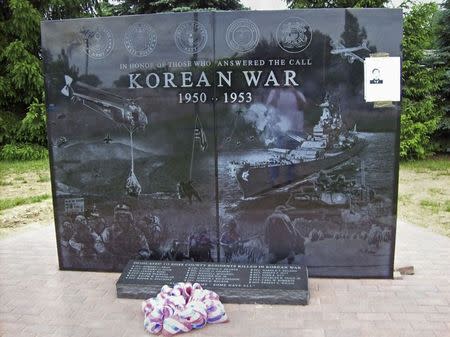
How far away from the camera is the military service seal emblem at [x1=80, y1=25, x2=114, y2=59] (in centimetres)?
380

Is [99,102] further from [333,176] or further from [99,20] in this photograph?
[333,176]

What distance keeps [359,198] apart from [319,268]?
2.15 ft

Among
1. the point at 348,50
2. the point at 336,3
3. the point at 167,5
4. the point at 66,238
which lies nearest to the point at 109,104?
the point at 66,238

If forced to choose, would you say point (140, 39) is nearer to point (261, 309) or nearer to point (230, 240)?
point (230, 240)

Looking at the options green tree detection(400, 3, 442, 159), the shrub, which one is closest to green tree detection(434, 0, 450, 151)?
green tree detection(400, 3, 442, 159)

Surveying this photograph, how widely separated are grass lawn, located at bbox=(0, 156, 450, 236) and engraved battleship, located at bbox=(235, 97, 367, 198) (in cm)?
→ 242

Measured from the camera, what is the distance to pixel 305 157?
3.78 meters

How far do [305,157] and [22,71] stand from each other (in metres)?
9.51

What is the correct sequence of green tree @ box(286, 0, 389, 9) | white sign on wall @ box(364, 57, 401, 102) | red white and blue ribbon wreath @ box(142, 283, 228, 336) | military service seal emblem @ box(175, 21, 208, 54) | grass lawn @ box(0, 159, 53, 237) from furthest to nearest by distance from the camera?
green tree @ box(286, 0, 389, 9) < grass lawn @ box(0, 159, 53, 237) < military service seal emblem @ box(175, 21, 208, 54) < white sign on wall @ box(364, 57, 401, 102) < red white and blue ribbon wreath @ box(142, 283, 228, 336)

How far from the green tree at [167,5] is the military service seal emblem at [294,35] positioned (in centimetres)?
812

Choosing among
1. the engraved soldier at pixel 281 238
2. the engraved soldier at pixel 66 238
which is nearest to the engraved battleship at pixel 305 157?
the engraved soldier at pixel 281 238

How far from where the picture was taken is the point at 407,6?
34.6 feet

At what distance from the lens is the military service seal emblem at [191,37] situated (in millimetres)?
3699

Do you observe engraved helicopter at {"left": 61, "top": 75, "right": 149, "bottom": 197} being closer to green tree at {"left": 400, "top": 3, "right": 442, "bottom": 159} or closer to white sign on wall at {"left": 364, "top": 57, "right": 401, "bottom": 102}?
white sign on wall at {"left": 364, "top": 57, "right": 401, "bottom": 102}
